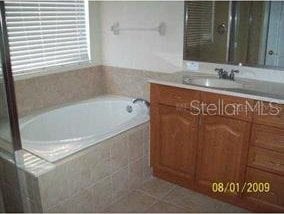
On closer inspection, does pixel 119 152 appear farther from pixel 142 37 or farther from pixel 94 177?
pixel 142 37

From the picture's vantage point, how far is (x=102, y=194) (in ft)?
6.82

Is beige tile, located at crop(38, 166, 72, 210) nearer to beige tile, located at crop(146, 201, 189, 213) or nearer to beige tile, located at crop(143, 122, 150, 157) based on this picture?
beige tile, located at crop(146, 201, 189, 213)

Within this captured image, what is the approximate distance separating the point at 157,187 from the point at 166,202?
8.0 inches

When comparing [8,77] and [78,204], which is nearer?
[8,77]

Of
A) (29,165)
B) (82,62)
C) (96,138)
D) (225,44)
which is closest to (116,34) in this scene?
(82,62)

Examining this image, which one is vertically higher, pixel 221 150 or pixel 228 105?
pixel 228 105

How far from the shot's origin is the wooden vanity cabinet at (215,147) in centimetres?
185

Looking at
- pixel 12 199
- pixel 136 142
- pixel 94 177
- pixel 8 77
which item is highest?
pixel 8 77

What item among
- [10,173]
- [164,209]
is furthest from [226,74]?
[10,173]

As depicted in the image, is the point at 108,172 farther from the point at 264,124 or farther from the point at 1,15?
the point at 1,15

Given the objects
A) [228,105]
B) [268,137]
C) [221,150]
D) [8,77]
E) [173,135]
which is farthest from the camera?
[173,135]

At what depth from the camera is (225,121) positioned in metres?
1.99

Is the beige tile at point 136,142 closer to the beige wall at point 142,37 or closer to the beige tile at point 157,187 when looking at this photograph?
the beige tile at point 157,187
